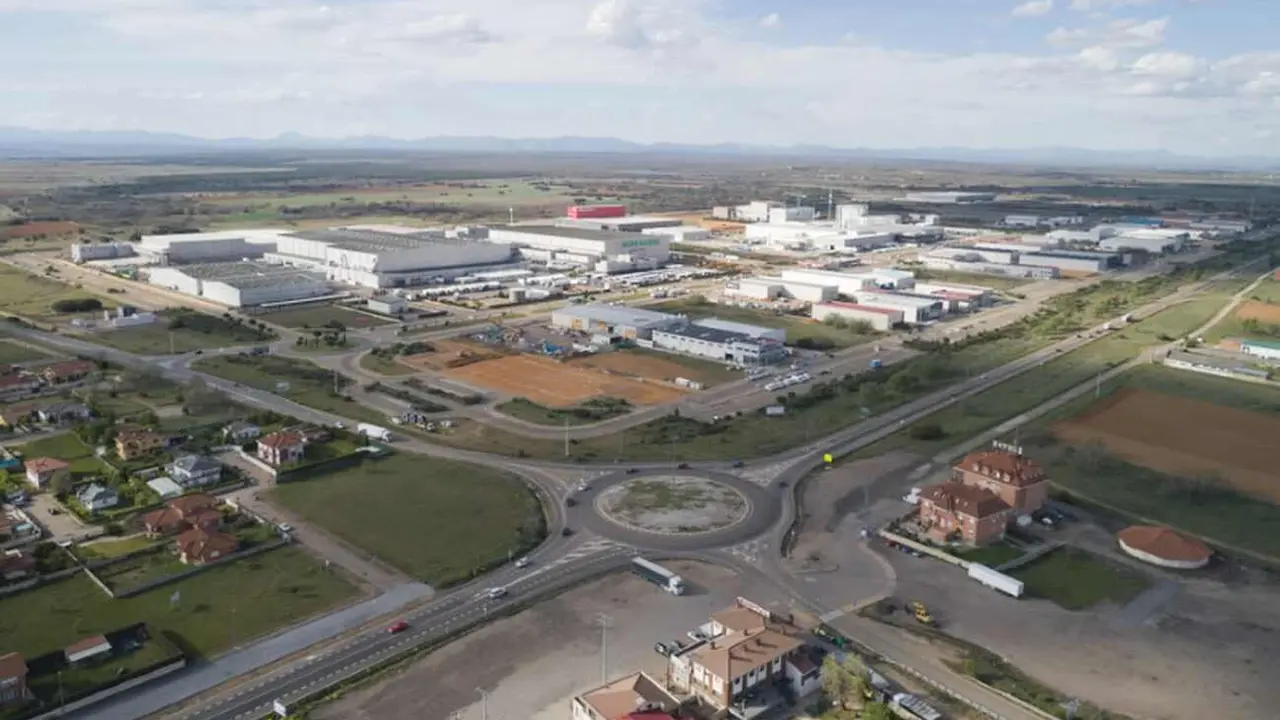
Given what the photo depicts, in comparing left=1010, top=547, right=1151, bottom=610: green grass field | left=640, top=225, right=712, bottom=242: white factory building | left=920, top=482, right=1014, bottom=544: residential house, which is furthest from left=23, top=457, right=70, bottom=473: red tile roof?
left=640, top=225, right=712, bottom=242: white factory building

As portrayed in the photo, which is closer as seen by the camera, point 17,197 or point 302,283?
point 302,283

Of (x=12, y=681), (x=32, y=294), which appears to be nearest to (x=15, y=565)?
(x=12, y=681)

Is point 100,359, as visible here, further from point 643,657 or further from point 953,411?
point 953,411

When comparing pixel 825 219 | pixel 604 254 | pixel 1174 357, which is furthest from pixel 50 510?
pixel 825 219

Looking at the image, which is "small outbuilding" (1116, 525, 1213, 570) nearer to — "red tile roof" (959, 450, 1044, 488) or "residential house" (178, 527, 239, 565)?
"red tile roof" (959, 450, 1044, 488)

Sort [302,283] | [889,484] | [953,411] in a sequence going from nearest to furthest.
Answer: [889,484]
[953,411]
[302,283]

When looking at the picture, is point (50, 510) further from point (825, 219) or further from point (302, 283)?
point (825, 219)

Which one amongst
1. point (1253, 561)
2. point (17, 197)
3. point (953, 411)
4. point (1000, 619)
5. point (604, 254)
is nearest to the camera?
point (1000, 619)

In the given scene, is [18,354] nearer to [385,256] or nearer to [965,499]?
[385,256]
